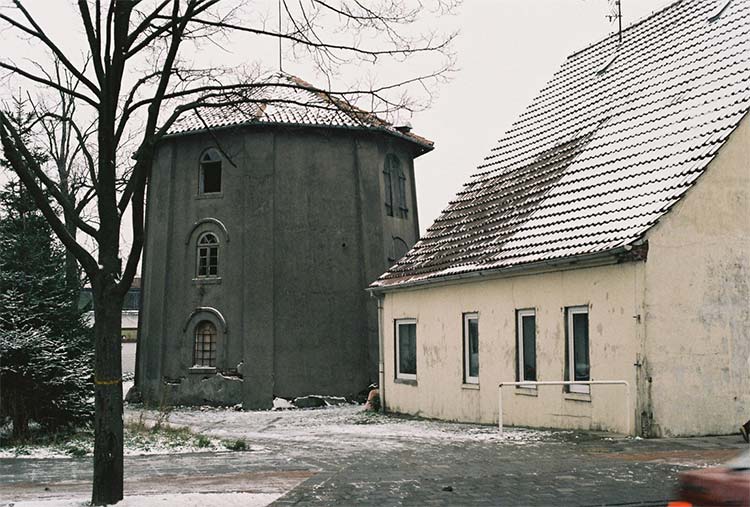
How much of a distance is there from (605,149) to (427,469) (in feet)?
30.1

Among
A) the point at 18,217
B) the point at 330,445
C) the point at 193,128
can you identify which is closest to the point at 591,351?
the point at 330,445

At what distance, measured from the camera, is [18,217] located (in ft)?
68.9

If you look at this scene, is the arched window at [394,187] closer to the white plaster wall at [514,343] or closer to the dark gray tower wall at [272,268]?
the dark gray tower wall at [272,268]

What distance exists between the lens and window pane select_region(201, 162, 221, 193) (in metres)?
35.9

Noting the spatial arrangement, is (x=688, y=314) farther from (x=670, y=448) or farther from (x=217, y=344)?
(x=217, y=344)

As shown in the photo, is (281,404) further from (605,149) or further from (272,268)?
(605,149)

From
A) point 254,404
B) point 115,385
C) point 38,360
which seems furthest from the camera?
point 254,404

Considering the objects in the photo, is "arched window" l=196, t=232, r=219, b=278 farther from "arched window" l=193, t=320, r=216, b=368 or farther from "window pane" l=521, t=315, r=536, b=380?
"window pane" l=521, t=315, r=536, b=380

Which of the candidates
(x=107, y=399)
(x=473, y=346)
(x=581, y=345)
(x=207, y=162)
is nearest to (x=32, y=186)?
(x=107, y=399)

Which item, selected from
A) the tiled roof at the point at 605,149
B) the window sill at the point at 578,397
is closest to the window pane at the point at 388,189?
the tiled roof at the point at 605,149

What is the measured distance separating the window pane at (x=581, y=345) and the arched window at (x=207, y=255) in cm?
2041

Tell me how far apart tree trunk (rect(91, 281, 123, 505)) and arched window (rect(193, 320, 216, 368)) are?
25.1 meters

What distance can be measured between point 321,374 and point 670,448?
69.9 ft

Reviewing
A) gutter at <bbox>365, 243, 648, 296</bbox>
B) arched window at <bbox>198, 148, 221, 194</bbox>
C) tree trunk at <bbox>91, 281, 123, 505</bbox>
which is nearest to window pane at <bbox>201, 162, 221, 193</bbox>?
arched window at <bbox>198, 148, 221, 194</bbox>
